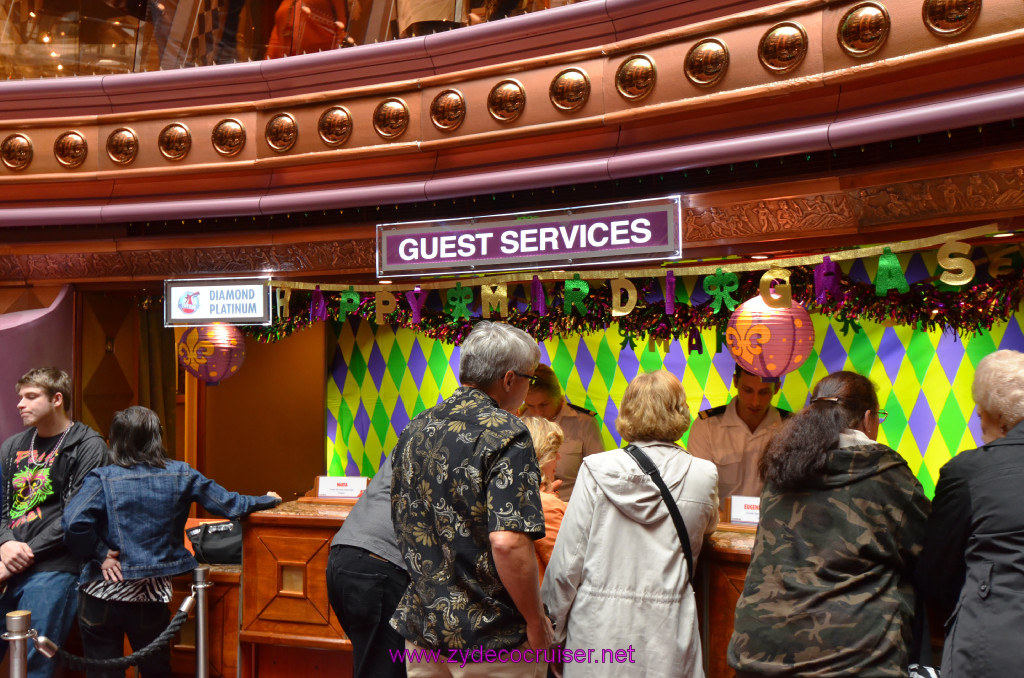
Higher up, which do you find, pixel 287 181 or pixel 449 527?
pixel 287 181

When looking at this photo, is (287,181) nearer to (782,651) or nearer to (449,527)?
(449,527)

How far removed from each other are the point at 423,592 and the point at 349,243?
3.76 meters

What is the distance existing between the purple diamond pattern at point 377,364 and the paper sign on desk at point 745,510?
4.98 meters

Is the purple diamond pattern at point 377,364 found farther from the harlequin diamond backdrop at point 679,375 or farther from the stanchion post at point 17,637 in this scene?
the stanchion post at point 17,637

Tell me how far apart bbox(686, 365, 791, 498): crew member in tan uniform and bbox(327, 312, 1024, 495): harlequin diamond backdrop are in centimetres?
64

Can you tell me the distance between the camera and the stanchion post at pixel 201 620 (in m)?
4.25

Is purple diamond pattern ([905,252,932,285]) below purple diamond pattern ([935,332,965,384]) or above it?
above

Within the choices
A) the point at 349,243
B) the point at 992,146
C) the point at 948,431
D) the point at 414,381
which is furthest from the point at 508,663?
the point at 414,381

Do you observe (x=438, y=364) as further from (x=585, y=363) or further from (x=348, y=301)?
(x=348, y=301)

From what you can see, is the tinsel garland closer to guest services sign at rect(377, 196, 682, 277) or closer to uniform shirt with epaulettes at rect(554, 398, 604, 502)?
guest services sign at rect(377, 196, 682, 277)

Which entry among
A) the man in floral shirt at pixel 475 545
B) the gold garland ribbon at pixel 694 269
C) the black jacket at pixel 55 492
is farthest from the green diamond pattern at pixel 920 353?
the black jacket at pixel 55 492

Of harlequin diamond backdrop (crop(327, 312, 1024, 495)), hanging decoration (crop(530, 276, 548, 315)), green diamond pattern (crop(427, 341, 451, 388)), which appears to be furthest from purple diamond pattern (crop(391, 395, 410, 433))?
hanging decoration (crop(530, 276, 548, 315))

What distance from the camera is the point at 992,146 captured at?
12.8 ft

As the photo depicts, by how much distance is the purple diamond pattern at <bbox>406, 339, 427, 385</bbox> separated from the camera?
827cm
